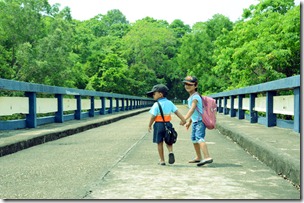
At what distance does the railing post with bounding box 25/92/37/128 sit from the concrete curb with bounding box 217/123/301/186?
18.8ft

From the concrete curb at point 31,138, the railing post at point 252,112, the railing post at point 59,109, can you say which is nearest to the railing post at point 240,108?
the railing post at point 252,112

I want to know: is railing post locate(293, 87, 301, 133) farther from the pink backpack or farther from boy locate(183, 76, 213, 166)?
boy locate(183, 76, 213, 166)

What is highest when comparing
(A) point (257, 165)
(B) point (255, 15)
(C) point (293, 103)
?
(B) point (255, 15)

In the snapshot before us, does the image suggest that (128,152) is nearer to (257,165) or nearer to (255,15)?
(257,165)

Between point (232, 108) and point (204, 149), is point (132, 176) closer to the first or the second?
point (204, 149)

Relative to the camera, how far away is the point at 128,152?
27.5 ft

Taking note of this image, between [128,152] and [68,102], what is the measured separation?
839cm

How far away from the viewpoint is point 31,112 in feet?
40.1

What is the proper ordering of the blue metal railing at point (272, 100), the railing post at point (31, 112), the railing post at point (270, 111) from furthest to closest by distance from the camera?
the railing post at point (31, 112) < the railing post at point (270, 111) < the blue metal railing at point (272, 100)

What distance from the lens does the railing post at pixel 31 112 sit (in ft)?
40.0

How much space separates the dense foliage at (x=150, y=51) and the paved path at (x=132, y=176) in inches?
787

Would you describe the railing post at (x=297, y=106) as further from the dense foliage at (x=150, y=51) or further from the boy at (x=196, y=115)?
the dense foliage at (x=150, y=51)

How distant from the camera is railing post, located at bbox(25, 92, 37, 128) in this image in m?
12.2

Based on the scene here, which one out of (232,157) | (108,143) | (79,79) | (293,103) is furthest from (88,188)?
(79,79)
